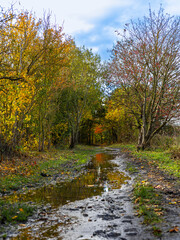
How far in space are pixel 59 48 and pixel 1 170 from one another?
11151mm

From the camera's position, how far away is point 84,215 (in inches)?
211

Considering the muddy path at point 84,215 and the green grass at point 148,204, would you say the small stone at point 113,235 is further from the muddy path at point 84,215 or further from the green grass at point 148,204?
the green grass at point 148,204

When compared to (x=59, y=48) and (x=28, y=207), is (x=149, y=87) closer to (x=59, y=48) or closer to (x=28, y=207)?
(x=59, y=48)

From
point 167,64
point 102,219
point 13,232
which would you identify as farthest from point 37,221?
point 167,64

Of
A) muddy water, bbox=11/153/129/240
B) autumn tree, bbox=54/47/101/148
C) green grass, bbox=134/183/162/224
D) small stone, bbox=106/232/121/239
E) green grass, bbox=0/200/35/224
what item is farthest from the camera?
autumn tree, bbox=54/47/101/148

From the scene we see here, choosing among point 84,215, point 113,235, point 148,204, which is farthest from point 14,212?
point 148,204

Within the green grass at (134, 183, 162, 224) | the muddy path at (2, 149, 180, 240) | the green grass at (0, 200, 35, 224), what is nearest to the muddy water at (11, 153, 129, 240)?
the muddy path at (2, 149, 180, 240)

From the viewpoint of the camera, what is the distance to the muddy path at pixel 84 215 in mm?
4195

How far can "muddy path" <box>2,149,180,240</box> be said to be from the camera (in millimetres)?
4195

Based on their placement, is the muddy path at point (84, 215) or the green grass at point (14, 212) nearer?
the muddy path at point (84, 215)

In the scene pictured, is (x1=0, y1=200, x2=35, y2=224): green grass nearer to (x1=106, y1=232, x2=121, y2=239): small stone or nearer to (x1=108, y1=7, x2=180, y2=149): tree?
(x1=106, y1=232, x2=121, y2=239): small stone

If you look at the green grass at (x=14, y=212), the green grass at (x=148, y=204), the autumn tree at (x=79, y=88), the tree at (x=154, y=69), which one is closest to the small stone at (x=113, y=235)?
the green grass at (x=148, y=204)

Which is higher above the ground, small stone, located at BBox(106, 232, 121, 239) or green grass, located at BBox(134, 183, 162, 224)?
green grass, located at BBox(134, 183, 162, 224)

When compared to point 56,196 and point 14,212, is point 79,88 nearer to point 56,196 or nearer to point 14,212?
point 56,196
